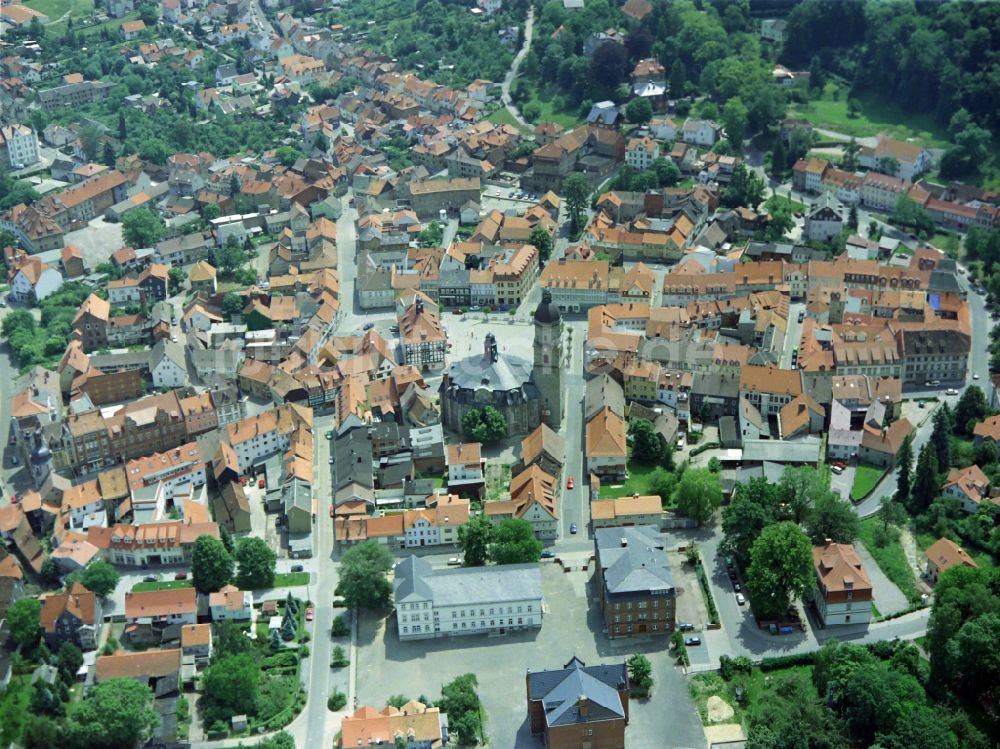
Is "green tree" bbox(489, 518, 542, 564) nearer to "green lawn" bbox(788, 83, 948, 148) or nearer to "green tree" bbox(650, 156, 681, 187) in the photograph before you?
"green tree" bbox(650, 156, 681, 187)

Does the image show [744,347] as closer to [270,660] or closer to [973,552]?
[973,552]

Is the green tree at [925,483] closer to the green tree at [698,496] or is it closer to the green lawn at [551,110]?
the green tree at [698,496]

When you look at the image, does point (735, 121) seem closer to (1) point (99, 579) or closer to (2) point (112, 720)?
(1) point (99, 579)

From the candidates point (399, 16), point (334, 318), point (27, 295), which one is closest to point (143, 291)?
point (27, 295)

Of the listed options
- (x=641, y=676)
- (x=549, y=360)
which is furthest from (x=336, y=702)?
(x=549, y=360)

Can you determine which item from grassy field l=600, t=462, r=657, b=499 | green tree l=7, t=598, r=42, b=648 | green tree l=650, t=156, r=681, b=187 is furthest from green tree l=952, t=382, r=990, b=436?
green tree l=7, t=598, r=42, b=648

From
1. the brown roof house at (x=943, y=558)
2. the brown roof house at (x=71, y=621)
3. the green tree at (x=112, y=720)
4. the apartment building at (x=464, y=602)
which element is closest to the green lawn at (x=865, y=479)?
the brown roof house at (x=943, y=558)

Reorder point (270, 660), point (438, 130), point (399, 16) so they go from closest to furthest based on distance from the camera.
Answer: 1. point (270, 660)
2. point (438, 130)
3. point (399, 16)

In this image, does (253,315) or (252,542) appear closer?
(252,542)
